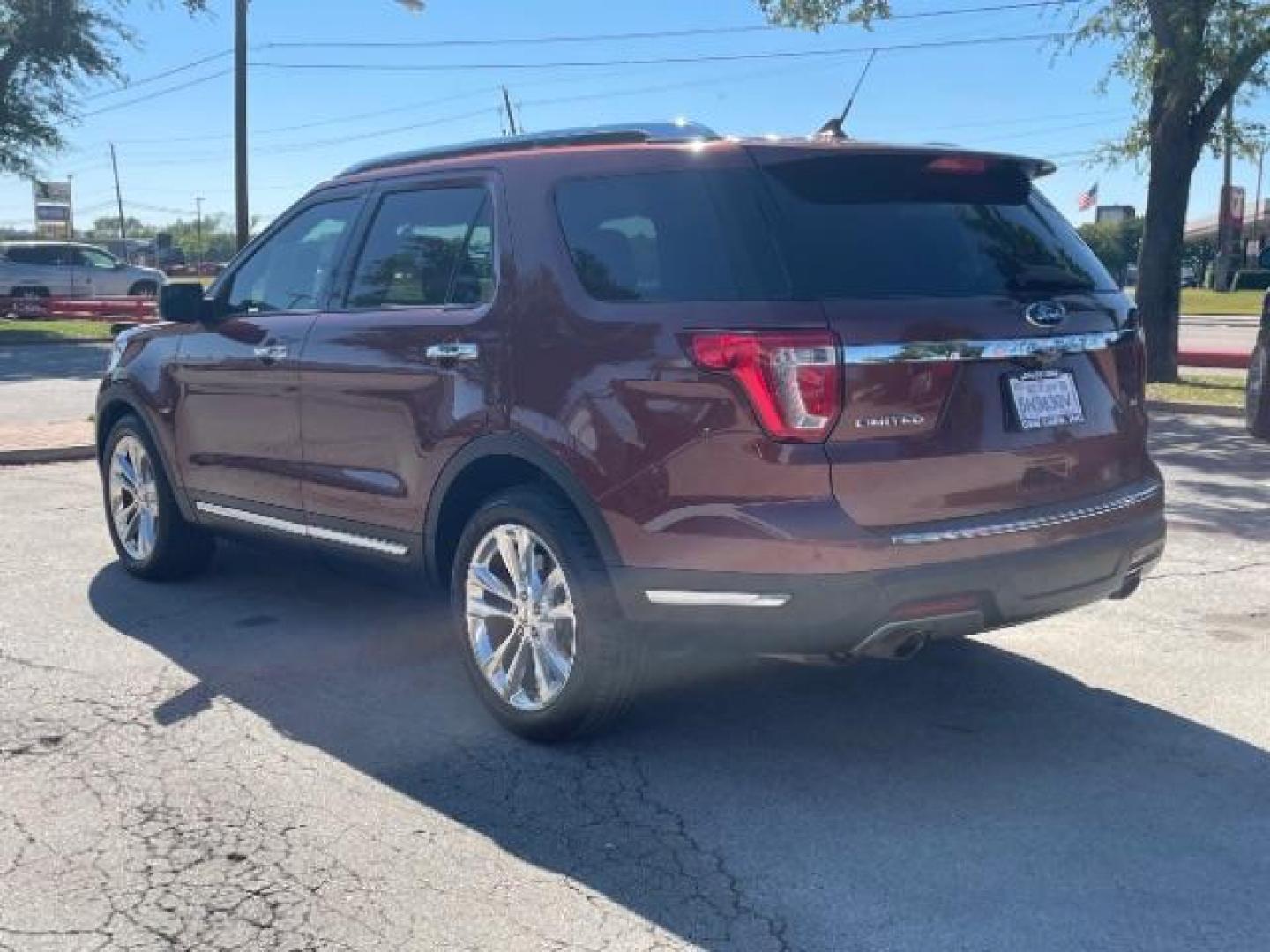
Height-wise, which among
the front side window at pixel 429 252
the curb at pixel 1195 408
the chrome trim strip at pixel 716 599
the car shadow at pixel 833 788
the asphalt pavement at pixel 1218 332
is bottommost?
the asphalt pavement at pixel 1218 332

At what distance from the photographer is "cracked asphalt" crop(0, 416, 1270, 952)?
3260 mm

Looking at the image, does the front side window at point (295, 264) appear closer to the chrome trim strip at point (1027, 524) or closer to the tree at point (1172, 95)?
the chrome trim strip at point (1027, 524)

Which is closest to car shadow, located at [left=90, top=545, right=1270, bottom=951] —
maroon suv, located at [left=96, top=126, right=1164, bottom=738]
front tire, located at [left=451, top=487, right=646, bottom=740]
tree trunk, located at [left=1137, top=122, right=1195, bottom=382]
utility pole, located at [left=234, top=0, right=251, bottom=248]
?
front tire, located at [left=451, top=487, right=646, bottom=740]

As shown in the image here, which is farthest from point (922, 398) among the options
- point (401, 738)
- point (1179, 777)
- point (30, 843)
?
point (30, 843)

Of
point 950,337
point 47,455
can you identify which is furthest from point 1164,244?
point 950,337

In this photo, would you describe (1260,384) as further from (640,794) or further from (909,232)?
(640,794)

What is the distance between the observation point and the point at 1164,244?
50.7 feet

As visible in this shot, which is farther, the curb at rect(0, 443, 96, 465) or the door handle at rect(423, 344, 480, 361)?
the curb at rect(0, 443, 96, 465)

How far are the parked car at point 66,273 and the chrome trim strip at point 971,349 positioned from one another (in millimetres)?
31695

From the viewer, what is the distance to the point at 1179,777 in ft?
13.4

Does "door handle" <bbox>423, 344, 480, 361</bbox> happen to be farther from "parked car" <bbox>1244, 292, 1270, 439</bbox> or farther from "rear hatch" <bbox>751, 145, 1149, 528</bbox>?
"parked car" <bbox>1244, 292, 1270, 439</bbox>

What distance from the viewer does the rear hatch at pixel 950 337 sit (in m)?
3.74

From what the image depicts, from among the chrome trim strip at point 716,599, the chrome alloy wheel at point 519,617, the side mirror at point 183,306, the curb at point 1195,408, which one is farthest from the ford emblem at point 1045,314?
the curb at point 1195,408

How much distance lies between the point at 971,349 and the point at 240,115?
75.1ft
